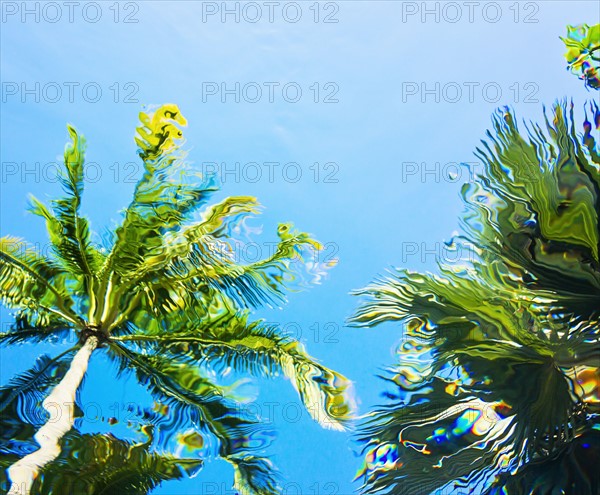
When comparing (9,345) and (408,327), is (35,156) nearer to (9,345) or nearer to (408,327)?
(9,345)

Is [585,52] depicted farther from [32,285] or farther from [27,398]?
[27,398]

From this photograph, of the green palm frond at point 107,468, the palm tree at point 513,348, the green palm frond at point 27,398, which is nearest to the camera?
the palm tree at point 513,348

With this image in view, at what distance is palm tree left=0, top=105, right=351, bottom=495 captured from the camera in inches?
338

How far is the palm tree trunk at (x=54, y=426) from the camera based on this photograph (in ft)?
22.5

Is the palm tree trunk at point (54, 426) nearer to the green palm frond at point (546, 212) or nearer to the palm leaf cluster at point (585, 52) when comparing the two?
the green palm frond at point (546, 212)

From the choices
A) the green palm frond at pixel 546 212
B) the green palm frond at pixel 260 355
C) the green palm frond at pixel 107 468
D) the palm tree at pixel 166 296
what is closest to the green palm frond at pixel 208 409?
the palm tree at pixel 166 296

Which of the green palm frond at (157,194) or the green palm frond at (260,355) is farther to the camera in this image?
the green palm frond at (157,194)

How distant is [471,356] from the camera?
5.67m

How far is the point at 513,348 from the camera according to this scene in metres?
5.48

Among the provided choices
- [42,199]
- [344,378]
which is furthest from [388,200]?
[42,199]

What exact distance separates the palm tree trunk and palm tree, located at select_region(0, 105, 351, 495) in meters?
0.05

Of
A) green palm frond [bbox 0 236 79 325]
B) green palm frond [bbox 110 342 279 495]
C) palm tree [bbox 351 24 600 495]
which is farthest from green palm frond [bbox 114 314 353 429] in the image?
palm tree [bbox 351 24 600 495]

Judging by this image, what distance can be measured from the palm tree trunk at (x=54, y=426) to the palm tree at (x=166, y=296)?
0.15ft

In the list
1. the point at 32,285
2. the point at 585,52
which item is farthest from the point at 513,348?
the point at 32,285
